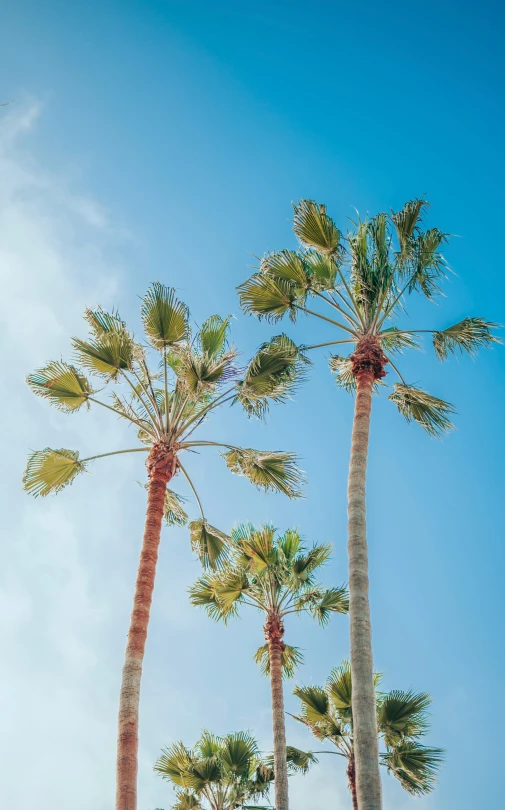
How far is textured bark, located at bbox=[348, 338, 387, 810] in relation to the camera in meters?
8.34

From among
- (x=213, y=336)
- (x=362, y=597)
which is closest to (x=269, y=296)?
(x=213, y=336)

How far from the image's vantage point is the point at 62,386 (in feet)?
41.9

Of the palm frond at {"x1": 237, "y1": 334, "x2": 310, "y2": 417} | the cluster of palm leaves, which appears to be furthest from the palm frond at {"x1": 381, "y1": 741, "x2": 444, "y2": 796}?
the palm frond at {"x1": 237, "y1": 334, "x2": 310, "y2": 417}

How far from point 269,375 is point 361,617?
4.94 meters

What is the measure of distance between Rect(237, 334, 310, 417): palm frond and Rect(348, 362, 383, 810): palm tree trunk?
1435 mm

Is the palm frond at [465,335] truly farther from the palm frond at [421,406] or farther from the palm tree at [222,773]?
the palm tree at [222,773]

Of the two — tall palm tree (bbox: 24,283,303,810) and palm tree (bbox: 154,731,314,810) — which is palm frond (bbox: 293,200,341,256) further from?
palm tree (bbox: 154,731,314,810)

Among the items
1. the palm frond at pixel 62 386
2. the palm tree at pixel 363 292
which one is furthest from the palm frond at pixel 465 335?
the palm frond at pixel 62 386

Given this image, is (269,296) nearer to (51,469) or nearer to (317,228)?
(317,228)

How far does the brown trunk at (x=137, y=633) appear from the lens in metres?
8.61

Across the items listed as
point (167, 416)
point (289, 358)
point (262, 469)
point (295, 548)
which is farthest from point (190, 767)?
point (289, 358)

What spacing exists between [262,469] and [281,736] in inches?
232

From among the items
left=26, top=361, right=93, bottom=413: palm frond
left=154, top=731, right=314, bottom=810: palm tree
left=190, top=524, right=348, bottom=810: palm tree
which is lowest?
left=154, top=731, right=314, bottom=810: palm tree

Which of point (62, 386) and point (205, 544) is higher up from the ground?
point (62, 386)
